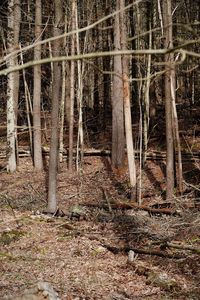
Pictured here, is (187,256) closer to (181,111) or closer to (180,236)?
(180,236)

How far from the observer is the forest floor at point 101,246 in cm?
823

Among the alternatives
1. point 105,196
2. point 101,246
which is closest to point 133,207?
point 105,196

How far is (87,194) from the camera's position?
15516 millimetres

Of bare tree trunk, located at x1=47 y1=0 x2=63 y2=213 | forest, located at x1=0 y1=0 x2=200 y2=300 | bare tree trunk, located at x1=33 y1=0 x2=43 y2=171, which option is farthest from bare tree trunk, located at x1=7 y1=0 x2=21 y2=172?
bare tree trunk, located at x1=47 y1=0 x2=63 y2=213

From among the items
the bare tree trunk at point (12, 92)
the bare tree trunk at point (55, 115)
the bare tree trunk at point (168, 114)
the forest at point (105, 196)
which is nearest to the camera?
the forest at point (105, 196)

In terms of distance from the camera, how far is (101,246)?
10.3 meters

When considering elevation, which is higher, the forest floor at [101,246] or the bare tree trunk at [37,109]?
the bare tree trunk at [37,109]

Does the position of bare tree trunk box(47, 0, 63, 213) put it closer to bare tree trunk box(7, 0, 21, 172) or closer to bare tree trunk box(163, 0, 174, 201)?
bare tree trunk box(163, 0, 174, 201)

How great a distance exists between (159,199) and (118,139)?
3.78 m

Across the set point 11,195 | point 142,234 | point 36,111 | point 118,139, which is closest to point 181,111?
point 118,139

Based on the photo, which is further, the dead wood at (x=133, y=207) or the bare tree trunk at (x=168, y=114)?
the bare tree trunk at (x=168, y=114)

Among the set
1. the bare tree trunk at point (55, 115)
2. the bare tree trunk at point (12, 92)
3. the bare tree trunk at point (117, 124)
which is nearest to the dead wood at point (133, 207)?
the bare tree trunk at point (55, 115)

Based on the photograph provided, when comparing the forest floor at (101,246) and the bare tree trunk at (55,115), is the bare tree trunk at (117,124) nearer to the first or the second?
the forest floor at (101,246)

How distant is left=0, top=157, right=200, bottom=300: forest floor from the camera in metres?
8.23
